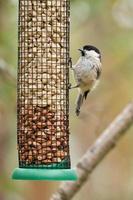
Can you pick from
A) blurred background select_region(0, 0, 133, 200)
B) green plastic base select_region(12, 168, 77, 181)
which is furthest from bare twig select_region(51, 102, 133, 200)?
green plastic base select_region(12, 168, 77, 181)

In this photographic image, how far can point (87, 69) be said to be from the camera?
21.2 feet

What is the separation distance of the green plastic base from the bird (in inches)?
30.0

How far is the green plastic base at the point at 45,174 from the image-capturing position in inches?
225

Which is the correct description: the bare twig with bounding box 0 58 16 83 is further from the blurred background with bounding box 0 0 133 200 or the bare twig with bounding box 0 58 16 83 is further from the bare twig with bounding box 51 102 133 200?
the bare twig with bounding box 51 102 133 200

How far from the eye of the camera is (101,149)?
23.9 feet

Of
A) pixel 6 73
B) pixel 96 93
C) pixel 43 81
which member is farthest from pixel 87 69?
pixel 96 93

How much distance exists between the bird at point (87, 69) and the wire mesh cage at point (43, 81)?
194 mm

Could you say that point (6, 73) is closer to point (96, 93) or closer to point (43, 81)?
point (43, 81)

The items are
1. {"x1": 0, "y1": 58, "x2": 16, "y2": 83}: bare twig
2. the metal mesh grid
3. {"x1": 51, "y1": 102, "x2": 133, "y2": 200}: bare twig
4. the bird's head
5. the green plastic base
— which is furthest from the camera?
{"x1": 0, "y1": 58, "x2": 16, "y2": 83}: bare twig

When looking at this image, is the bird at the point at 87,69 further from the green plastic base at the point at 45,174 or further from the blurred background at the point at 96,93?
the blurred background at the point at 96,93

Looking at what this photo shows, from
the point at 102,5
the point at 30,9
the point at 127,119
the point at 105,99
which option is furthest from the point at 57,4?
the point at 105,99

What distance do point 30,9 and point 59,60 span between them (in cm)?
40

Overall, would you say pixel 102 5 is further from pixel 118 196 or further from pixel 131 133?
pixel 118 196

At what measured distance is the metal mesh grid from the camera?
6.09 m
